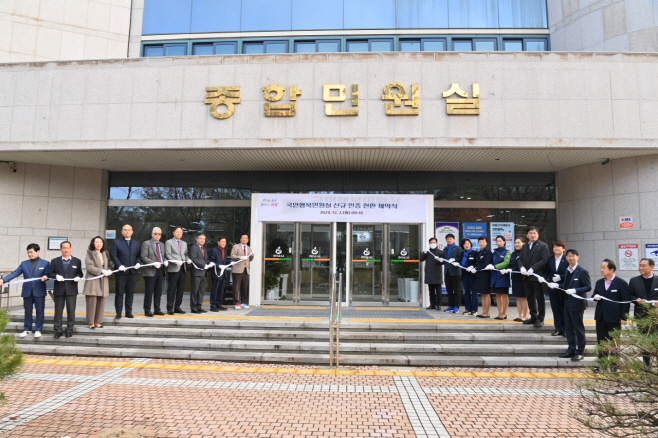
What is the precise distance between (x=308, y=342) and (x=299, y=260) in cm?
400

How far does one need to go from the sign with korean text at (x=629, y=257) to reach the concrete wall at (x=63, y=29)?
1536 centimetres

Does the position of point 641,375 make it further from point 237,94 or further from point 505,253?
point 237,94

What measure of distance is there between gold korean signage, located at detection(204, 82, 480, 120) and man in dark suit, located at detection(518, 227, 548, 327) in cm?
364

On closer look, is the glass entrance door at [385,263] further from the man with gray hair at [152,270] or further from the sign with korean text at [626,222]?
the sign with korean text at [626,222]

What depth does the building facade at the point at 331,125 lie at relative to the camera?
1004 centimetres

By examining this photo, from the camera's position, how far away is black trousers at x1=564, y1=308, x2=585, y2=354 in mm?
6660

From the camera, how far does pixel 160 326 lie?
8.09m

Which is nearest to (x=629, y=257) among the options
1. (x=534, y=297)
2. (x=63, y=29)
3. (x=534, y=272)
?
(x=534, y=297)

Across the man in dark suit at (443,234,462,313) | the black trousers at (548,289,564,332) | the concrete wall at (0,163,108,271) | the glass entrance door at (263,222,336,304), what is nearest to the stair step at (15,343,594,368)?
the black trousers at (548,289,564,332)

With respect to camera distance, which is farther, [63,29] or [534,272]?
[63,29]

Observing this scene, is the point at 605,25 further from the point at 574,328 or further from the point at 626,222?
the point at 574,328

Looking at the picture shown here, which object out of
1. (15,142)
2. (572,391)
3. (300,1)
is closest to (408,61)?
(300,1)

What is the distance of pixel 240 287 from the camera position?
10328mm

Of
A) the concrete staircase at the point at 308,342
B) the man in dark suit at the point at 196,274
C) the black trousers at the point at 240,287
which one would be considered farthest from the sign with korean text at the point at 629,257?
the man in dark suit at the point at 196,274
